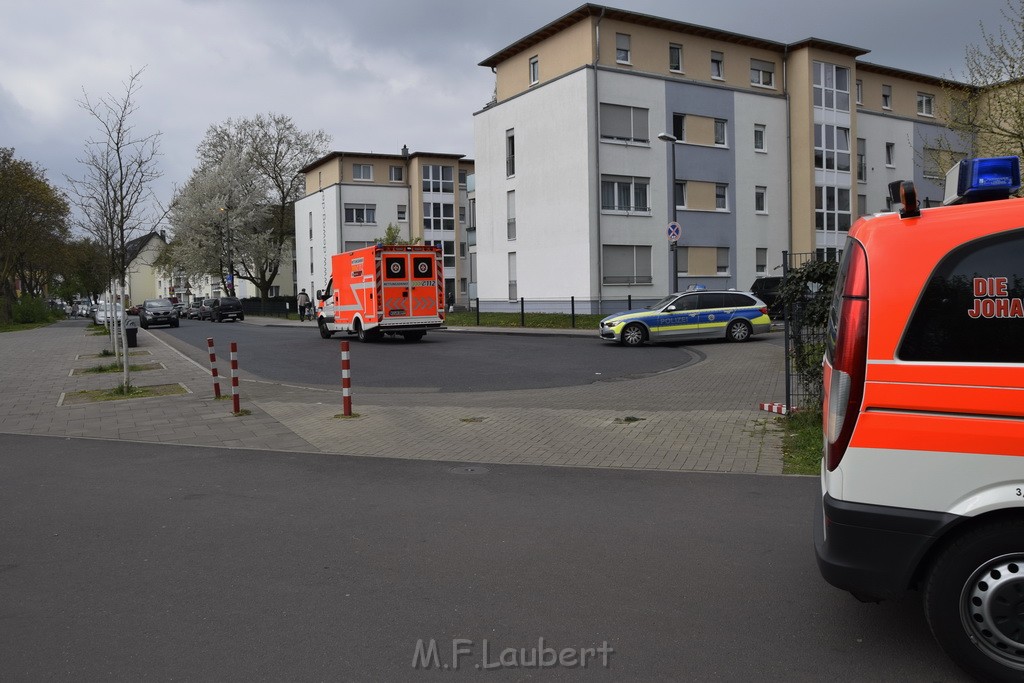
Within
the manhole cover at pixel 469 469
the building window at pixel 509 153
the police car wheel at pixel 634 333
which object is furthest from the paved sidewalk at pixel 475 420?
the building window at pixel 509 153

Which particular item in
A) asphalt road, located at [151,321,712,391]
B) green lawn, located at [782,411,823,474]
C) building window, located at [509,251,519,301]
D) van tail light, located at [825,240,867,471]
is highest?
building window, located at [509,251,519,301]

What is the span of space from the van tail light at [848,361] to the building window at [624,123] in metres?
31.5

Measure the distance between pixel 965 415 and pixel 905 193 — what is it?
0.90 m

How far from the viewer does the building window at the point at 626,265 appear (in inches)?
1344

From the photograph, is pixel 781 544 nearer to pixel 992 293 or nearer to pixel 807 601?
pixel 807 601

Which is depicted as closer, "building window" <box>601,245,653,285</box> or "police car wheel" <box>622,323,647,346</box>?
"police car wheel" <box>622,323,647,346</box>

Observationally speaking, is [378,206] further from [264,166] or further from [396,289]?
[396,289]

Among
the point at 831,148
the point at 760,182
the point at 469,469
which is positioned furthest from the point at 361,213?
the point at 469,469

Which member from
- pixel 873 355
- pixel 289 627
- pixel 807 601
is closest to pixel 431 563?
pixel 289 627

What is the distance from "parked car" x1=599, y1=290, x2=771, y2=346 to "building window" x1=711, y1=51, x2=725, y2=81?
1788 centimetres

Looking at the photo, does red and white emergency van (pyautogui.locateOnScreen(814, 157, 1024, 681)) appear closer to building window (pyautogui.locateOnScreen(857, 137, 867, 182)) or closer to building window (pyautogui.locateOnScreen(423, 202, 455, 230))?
building window (pyautogui.locateOnScreen(857, 137, 867, 182))

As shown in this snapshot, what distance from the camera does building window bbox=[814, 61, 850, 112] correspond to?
38.6 m

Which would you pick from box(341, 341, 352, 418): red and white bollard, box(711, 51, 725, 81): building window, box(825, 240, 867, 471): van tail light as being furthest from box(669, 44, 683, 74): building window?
box(825, 240, 867, 471): van tail light

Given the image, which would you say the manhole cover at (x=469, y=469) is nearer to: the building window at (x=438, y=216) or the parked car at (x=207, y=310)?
the parked car at (x=207, y=310)
